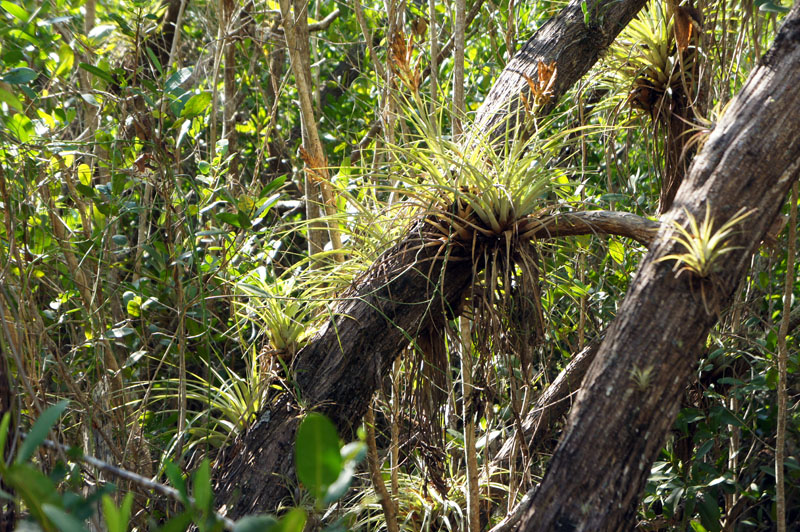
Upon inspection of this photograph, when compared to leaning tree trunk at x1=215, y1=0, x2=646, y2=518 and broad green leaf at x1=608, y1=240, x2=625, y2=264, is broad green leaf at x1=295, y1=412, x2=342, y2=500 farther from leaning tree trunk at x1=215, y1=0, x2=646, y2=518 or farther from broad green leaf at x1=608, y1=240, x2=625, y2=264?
broad green leaf at x1=608, y1=240, x2=625, y2=264

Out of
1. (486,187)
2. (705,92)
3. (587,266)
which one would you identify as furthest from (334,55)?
(486,187)

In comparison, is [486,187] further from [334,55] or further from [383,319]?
[334,55]

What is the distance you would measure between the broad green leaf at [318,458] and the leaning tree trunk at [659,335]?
23.2 inches

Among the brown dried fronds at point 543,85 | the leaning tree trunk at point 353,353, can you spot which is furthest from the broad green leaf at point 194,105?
the brown dried fronds at point 543,85

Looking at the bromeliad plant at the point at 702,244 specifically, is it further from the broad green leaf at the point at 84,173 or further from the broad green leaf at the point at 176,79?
the broad green leaf at the point at 84,173

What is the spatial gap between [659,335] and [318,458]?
669 millimetres

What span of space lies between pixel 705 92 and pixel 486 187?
31.9 inches

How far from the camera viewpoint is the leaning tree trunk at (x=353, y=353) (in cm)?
155

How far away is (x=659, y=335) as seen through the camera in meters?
1.08

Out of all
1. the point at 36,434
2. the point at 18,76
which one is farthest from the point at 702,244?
the point at 18,76

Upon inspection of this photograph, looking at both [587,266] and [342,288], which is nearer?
[342,288]

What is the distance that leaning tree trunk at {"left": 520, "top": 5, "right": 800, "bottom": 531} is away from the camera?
108 centimetres

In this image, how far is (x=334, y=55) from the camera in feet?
12.2

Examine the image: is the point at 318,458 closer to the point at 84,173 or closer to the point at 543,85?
the point at 543,85
